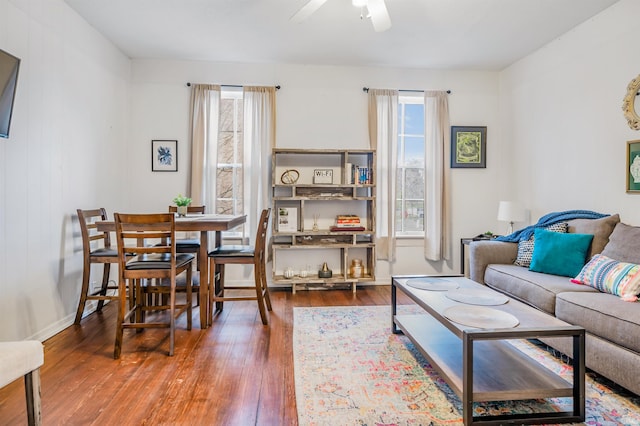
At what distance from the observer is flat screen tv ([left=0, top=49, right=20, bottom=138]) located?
223 cm

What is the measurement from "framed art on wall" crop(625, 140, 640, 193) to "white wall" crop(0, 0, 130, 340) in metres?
4.80

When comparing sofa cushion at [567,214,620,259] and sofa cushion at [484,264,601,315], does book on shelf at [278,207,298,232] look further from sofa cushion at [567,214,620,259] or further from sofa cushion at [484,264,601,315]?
sofa cushion at [567,214,620,259]

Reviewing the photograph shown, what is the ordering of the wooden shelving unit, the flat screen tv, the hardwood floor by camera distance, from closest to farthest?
the hardwood floor
the flat screen tv
the wooden shelving unit

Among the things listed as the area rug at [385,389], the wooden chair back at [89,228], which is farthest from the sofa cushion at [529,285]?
the wooden chair back at [89,228]

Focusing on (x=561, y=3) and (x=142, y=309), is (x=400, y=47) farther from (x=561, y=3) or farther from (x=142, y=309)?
(x=142, y=309)

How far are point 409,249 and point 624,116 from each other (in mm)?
2567

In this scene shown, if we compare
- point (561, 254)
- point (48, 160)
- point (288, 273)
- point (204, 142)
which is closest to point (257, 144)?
point (204, 142)

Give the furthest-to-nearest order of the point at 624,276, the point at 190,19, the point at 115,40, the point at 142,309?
1. the point at 115,40
2. the point at 190,19
3. the point at 142,309
4. the point at 624,276

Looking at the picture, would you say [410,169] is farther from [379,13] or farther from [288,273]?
[379,13]

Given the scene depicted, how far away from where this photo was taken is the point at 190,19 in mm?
3447

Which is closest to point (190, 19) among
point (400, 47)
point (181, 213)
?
point (181, 213)

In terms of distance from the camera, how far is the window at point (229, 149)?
181 inches

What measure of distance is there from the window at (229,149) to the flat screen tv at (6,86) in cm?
236

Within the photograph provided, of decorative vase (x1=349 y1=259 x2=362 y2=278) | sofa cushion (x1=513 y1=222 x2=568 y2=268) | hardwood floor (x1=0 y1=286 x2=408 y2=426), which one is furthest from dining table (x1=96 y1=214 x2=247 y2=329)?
sofa cushion (x1=513 y1=222 x2=568 y2=268)
